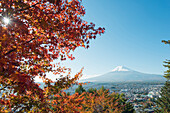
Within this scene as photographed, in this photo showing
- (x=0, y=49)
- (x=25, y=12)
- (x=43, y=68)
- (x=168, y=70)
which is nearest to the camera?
(x=0, y=49)

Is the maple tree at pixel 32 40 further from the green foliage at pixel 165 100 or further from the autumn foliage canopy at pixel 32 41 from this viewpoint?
the green foliage at pixel 165 100

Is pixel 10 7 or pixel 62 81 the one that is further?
pixel 62 81

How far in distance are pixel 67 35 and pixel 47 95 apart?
7.80 ft

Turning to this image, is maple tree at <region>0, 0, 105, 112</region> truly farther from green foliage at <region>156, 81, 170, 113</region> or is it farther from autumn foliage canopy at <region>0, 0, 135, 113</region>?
green foliage at <region>156, 81, 170, 113</region>

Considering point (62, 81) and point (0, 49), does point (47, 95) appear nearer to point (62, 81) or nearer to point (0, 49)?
point (62, 81)

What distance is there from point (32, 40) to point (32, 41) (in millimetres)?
31

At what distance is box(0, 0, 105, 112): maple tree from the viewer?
296 centimetres

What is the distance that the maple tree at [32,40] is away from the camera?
117 inches

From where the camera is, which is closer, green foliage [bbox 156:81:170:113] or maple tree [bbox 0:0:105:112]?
maple tree [bbox 0:0:105:112]

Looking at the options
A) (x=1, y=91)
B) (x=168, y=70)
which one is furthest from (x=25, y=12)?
(x=168, y=70)

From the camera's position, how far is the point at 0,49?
9.68ft

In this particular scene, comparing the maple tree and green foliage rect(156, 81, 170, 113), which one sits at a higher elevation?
the maple tree

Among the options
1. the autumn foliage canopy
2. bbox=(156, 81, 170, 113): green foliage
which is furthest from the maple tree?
bbox=(156, 81, 170, 113): green foliage

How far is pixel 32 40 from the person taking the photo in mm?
3891
